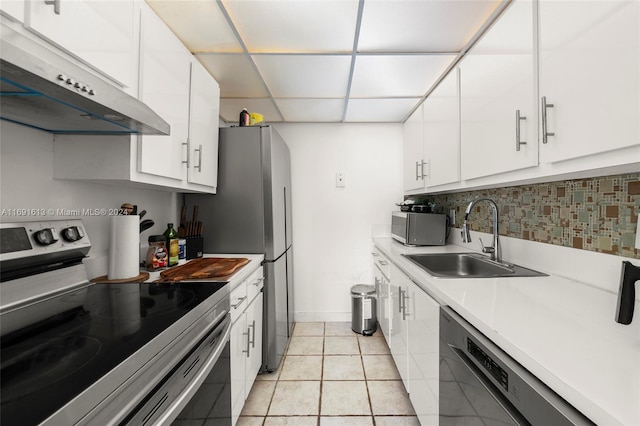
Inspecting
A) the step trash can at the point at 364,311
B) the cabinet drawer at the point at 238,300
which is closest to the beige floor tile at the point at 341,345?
the step trash can at the point at 364,311

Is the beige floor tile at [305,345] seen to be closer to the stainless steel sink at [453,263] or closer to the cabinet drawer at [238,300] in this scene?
the cabinet drawer at [238,300]

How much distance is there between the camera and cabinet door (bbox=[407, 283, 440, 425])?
4.09 ft

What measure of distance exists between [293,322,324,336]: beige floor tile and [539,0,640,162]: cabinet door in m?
2.49

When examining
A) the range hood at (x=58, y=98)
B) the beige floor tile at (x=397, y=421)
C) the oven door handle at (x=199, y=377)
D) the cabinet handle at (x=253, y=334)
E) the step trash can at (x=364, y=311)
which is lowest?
the beige floor tile at (x=397, y=421)

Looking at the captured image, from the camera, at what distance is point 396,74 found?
2.03 meters

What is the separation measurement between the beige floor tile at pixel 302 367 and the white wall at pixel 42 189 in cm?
149

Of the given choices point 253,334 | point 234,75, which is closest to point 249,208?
point 253,334

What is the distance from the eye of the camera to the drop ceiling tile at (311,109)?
8.37 ft

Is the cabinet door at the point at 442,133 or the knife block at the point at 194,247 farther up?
the cabinet door at the point at 442,133

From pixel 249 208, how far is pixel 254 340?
95 cm

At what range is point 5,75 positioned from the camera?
0.65 m

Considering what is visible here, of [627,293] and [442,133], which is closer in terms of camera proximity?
[627,293]

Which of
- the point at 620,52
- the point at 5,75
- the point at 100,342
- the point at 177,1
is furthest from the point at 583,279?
the point at 177,1

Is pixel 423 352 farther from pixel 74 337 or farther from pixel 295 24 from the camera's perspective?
pixel 295 24
